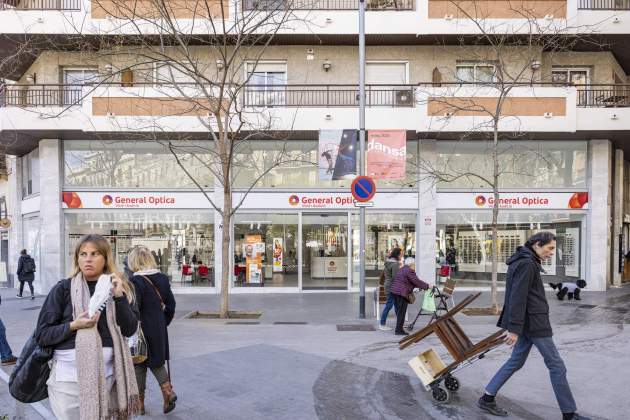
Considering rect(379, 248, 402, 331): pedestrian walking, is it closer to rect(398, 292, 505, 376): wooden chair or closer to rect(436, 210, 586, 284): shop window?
rect(398, 292, 505, 376): wooden chair

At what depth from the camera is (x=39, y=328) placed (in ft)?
9.08

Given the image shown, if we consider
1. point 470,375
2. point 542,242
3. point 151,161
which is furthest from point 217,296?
point 542,242

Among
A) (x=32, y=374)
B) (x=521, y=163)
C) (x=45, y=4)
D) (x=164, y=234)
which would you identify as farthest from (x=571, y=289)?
(x=45, y=4)

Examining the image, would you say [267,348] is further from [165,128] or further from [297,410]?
[165,128]

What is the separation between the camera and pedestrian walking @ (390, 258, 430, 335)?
835 centimetres

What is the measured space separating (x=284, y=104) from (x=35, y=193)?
10099 mm

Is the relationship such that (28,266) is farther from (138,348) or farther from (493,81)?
(493,81)

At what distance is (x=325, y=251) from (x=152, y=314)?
1157 cm

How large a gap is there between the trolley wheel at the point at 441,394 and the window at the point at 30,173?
55.5ft

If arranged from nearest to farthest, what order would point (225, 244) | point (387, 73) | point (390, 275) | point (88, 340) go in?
point (88, 340) → point (390, 275) → point (225, 244) → point (387, 73)

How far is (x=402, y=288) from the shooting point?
8.36 m

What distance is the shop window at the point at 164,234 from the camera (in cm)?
1548

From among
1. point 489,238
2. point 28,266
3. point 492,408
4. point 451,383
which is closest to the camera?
point 492,408

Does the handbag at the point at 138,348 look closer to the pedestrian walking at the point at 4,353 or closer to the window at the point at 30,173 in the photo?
the pedestrian walking at the point at 4,353
